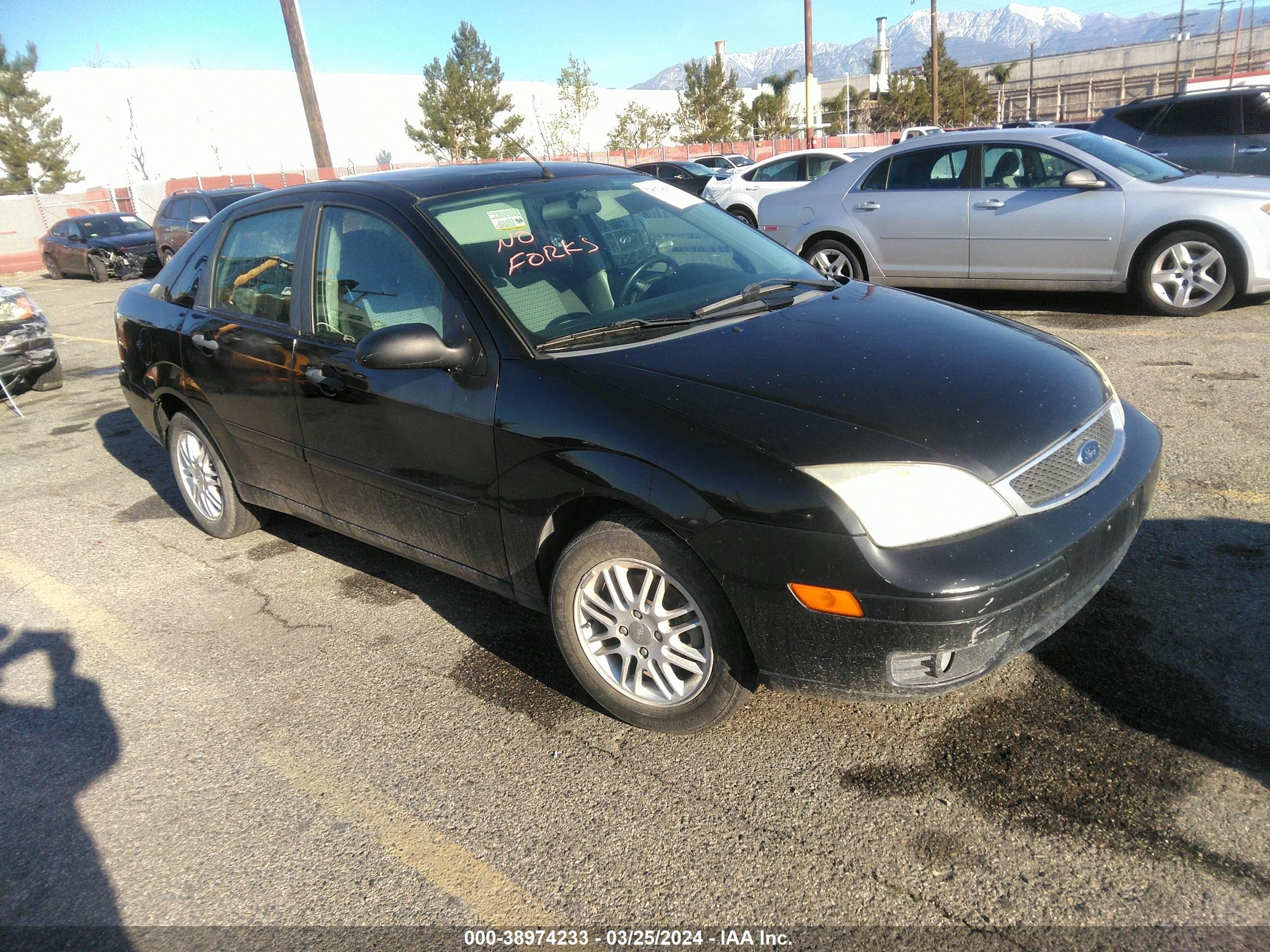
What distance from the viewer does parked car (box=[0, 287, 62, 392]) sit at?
8.52 meters

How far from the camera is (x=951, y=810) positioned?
2.44 meters

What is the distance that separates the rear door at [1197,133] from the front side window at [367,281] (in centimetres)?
1062

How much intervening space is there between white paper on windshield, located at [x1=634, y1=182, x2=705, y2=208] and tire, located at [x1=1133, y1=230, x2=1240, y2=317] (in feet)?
16.4

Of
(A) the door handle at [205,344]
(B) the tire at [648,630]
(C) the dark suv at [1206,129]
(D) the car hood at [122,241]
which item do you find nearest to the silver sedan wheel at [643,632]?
(B) the tire at [648,630]

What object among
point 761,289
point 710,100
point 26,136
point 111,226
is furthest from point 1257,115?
point 26,136

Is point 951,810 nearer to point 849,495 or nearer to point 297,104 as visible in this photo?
point 849,495

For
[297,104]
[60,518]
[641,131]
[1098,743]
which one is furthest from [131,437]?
[297,104]

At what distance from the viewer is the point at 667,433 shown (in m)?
2.57

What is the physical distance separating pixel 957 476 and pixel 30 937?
2639 mm

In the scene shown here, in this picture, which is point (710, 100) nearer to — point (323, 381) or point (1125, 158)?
point (1125, 158)

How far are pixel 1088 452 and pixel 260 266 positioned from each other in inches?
135

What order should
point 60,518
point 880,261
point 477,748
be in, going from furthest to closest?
point 880,261
point 60,518
point 477,748

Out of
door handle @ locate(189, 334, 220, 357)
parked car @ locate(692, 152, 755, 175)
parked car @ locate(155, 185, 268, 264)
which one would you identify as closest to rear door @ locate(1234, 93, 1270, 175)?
door handle @ locate(189, 334, 220, 357)

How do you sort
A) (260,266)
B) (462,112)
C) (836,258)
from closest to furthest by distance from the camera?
(260,266), (836,258), (462,112)
